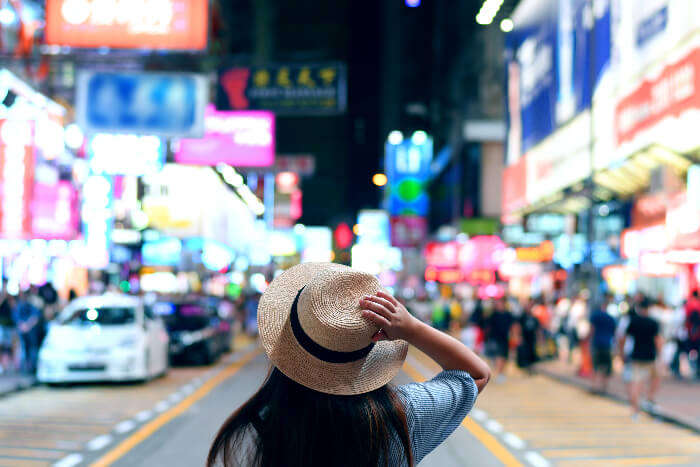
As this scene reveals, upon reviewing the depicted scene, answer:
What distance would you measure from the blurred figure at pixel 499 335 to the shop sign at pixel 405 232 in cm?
4922

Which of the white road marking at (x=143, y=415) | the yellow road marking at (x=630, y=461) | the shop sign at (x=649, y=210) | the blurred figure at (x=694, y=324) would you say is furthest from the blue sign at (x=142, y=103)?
the yellow road marking at (x=630, y=461)

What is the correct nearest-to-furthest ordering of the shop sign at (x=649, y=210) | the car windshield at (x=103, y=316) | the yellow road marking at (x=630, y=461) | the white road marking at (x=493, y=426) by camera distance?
the yellow road marking at (x=630, y=461) → the white road marking at (x=493, y=426) → the car windshield at (x=103, y=316) → the shop sign at (x=649, y=210)

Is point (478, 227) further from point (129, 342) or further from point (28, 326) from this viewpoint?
point (129, 342)

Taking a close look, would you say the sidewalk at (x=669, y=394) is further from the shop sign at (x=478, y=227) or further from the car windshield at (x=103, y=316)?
the shop sign at (x=478, y=227)

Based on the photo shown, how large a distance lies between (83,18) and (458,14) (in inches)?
2097

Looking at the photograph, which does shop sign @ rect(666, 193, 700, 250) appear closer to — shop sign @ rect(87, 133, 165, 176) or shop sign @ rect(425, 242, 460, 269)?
shop sign @ rect(87, 133, 165, 176)

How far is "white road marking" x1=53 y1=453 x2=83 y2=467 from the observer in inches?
397

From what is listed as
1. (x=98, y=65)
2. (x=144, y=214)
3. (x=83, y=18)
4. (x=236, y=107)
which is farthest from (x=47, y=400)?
(x=144, y=214)

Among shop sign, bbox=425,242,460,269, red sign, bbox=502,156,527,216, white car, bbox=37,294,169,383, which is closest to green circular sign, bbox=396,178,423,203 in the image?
shop sign, bbox=425,242,460,269

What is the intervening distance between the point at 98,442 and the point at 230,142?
19.7 meters

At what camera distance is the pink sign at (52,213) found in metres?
25.9

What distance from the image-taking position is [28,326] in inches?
830

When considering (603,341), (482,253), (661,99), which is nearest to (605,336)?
(603,341)

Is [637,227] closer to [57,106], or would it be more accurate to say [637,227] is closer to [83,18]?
[83,18]
